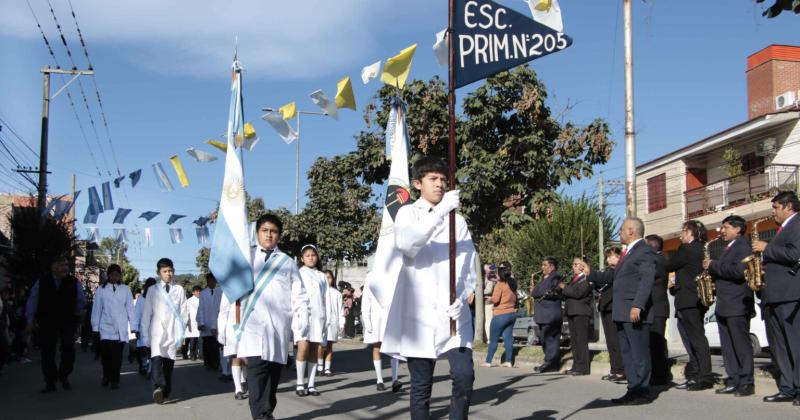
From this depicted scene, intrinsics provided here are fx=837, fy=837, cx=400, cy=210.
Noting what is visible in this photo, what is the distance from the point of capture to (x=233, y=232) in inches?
325

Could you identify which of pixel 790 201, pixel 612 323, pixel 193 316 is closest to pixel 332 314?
pixel 612 323

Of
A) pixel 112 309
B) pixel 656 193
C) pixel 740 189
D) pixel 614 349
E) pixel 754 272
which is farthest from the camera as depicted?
pixel 656 193

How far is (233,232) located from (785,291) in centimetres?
551

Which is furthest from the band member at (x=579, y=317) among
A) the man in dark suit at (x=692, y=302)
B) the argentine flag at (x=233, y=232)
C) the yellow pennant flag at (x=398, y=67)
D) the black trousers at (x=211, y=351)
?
the black trousers at (x=211, y=351)

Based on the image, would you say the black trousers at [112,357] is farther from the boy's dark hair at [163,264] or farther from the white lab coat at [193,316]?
the white lab coat at [193,316]

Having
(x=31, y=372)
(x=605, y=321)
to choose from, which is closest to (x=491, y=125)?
(x=605, y=321)

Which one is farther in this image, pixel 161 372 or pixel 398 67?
pixel 161 372

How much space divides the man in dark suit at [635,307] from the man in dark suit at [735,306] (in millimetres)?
962

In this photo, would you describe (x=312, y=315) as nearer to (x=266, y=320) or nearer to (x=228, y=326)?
(x=228, y=326)

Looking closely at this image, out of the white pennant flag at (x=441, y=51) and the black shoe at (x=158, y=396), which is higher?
the white pennant flag at (x=441, y=51)

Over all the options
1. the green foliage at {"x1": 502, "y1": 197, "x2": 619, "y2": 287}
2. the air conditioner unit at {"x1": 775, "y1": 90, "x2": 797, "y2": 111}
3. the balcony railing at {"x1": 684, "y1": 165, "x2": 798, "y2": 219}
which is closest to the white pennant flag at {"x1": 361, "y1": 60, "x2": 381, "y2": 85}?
the balcony railing at {"x1": 684, "y1": 165, "x2": 798, "y2": 219}

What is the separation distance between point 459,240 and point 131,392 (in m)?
8.24

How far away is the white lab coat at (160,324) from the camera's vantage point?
1079 cm

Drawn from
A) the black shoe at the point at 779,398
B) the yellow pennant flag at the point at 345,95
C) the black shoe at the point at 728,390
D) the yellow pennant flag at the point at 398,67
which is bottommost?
the black shoe at the point at 728,390
